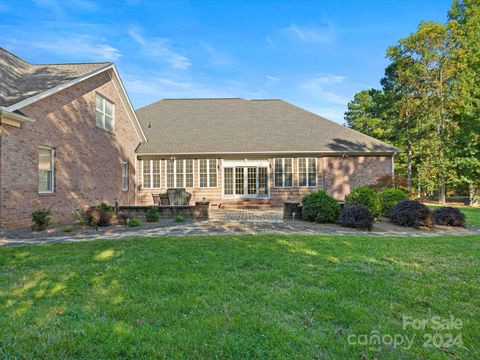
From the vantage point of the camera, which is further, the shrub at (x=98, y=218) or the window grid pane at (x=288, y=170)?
the window grid pane at (x=288, y=170)

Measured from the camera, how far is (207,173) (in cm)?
1811

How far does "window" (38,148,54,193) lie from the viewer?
10.3 metres

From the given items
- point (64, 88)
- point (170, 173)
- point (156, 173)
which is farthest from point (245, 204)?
point (64, 88)

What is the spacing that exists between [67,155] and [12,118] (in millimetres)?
2885

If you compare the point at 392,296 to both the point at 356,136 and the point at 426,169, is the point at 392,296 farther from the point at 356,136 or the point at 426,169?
the point at 426,169

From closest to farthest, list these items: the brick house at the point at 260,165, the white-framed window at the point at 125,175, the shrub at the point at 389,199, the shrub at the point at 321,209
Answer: the shrub at the point at 321,209, the shrub at the point at 389,199, the white-framed window at the point at 125,175, the brick house at the point at 260,165

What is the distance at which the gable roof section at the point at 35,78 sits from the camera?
933cm

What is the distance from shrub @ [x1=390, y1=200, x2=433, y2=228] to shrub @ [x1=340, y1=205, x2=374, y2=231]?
1491 millimetres

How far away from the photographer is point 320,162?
17.9m

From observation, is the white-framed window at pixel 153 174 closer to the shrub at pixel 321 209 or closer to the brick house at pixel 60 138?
the brick house at pixel 60 138

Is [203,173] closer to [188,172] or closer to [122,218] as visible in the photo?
[188,172]

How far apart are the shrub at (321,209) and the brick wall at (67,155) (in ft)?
31.8

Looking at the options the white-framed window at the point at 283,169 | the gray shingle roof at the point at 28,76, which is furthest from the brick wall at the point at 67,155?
the white-framed window at the point at 283,169

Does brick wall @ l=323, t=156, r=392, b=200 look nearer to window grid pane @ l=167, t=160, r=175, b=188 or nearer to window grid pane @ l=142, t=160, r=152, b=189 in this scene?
window grid pane @ l=167, t=160, r=175, b=188
